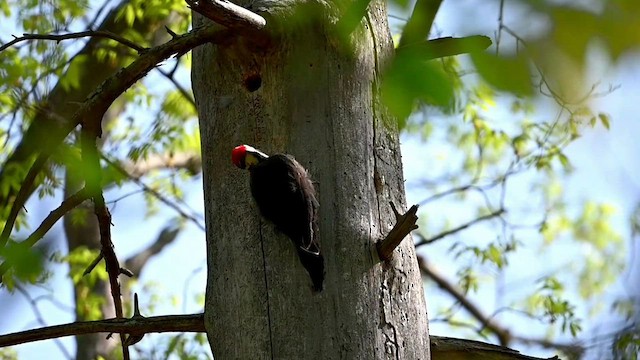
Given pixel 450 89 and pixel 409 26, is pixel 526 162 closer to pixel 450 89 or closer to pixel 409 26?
pixel 409 26

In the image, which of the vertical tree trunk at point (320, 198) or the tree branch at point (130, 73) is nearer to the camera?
the vertical tree trunk at point (320, 198)

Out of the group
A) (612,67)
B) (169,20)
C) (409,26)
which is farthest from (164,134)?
(612,67)

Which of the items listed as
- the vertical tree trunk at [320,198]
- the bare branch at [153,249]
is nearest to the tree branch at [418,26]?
the vertical tree trunk at [320,198]

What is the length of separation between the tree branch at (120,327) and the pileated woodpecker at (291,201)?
392mm

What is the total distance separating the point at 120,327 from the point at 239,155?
62cm

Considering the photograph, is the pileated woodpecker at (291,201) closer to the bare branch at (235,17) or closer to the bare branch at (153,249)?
the bare branch at (235,17)

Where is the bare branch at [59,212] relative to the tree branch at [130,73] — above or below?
below

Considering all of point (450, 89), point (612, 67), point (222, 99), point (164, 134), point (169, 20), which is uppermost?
point (169, 20)

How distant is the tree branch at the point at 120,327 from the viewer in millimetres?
2457

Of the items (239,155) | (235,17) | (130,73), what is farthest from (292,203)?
(130,73)

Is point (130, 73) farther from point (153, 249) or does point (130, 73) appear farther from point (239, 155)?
point (153, 249)

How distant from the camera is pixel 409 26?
6.45 feet

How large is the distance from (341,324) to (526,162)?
12.9ft

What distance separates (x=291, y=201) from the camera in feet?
7.43
